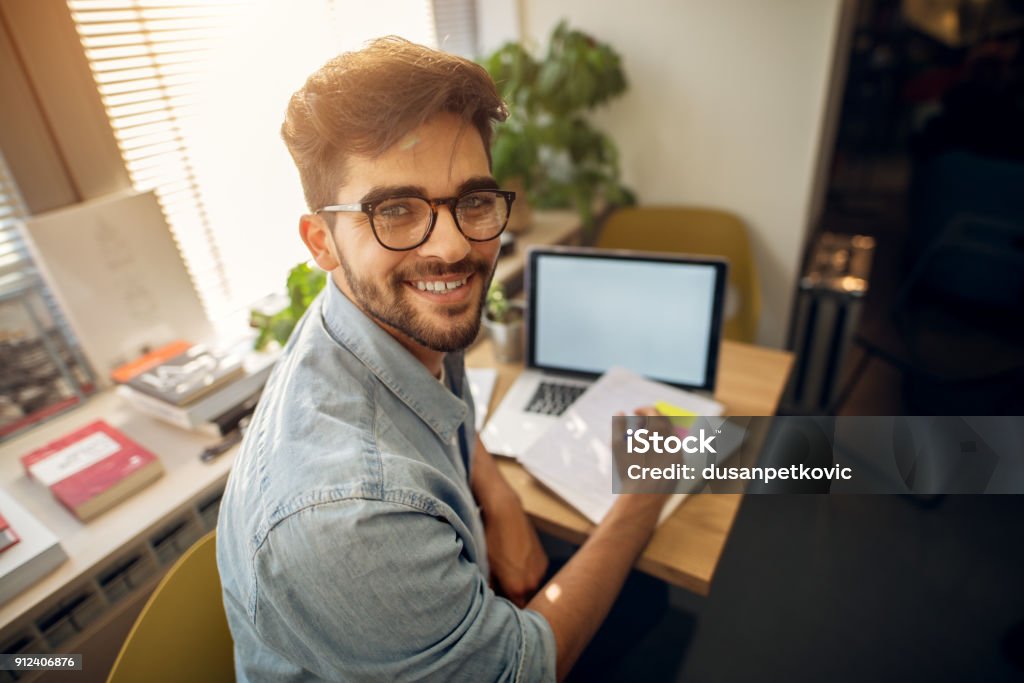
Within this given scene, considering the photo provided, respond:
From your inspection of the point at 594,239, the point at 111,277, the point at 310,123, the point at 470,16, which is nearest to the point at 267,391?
the point at 310,123

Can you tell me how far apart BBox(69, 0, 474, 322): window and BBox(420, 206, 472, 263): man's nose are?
0.64 m

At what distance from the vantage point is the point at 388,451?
71cm

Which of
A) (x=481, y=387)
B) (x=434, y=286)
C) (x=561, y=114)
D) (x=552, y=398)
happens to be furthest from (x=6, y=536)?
(x=561, y=114)

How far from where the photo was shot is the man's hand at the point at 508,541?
3.24 ft

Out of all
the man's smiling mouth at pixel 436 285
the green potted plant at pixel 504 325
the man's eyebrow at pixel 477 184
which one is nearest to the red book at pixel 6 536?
the man's smiling mouth at pixel 436 285

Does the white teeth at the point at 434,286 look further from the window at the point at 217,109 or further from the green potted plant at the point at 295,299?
the window at the point at 217,109

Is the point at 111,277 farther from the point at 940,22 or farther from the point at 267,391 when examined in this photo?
the point at 940,22

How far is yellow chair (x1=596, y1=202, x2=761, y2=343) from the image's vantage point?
6.87 feet

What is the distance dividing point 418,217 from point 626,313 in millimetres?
665

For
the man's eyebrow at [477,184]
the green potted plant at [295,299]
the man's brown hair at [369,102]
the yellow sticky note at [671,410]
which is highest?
the man's brown hair at [369,102]

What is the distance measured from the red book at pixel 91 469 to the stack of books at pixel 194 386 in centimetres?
10

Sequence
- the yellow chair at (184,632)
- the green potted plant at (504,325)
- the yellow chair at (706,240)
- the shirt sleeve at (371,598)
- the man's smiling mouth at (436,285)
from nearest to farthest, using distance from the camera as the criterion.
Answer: the shirt sleeve at (371,598) → the yellow chair at (184,632) → the man's smiling mouth at (436,285) → the green potted plant at (504,325) → the yellow chair at (706,240)

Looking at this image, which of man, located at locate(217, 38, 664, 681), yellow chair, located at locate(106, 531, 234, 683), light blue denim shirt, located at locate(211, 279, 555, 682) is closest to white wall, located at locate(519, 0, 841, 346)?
man, located at locate(217, 38, 664, 681)

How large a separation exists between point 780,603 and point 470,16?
98.4 inches
